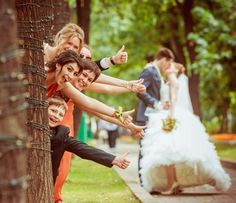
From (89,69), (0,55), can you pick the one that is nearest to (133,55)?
(89,69)

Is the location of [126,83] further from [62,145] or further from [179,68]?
[179,68]

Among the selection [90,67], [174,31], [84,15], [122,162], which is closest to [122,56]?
[90,67]

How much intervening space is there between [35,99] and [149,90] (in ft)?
21.0

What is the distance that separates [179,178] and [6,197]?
7.92 meters

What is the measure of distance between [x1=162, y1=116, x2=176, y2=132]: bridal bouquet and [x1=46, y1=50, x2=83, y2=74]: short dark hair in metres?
4.66

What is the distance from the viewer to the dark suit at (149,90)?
12977mm

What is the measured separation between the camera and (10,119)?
4.61 m

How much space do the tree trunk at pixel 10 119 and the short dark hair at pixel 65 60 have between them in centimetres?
326

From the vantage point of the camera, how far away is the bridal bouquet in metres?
12.5

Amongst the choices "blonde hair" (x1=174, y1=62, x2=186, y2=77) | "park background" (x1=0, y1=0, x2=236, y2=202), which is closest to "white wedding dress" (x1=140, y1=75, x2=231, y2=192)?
"park background" (x1=0, y1=0, x2=236, y2=202)

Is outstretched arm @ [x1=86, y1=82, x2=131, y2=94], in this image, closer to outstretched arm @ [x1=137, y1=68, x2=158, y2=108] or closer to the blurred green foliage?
outstretched arm @ [x1=137, y1=68, x2=158, y2=108]

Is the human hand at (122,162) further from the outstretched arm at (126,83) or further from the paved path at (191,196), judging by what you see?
the paved path at (191,196)

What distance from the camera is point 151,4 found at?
28.6 meters

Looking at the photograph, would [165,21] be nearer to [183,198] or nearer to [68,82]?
[183,198]
